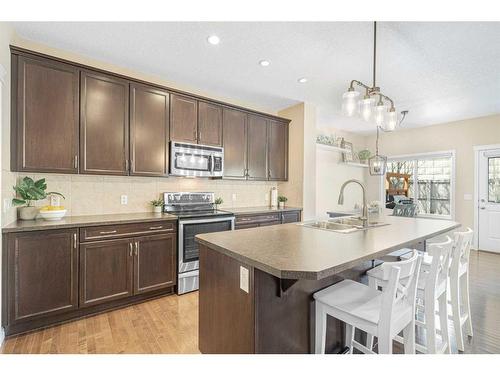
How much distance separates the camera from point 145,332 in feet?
7.15

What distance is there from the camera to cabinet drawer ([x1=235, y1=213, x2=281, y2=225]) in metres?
3.52

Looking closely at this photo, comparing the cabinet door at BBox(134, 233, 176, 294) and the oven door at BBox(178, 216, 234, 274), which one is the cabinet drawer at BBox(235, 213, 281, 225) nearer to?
the oven door at BBox(178, 216, 234, 274)

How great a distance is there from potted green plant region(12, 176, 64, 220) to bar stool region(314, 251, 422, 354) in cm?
252

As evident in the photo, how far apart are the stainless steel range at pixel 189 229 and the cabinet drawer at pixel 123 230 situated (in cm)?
16

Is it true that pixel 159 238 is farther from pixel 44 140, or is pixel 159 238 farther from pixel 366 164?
pixel 366 164

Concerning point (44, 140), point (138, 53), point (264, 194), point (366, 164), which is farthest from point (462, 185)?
point (44, 140)

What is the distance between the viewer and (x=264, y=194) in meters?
4.60

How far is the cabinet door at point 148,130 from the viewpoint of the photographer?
115 inches

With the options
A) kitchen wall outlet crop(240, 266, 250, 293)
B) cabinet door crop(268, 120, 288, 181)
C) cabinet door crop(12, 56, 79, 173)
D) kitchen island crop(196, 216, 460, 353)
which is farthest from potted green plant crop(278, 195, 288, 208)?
kitchen wall outlet crop(240, 266, 250, 293)

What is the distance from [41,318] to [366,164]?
6662 mm

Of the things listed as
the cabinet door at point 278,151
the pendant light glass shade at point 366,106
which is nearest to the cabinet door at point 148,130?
the cabinet door at point 278,151

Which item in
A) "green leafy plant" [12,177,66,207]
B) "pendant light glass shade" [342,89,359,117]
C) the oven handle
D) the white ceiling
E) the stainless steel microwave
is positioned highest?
the white ceiling

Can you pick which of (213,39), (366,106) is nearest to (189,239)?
(213,39)

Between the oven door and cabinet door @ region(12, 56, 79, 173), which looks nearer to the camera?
cabinet door @ region(12, 56, 79, 173)
